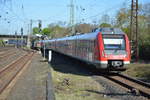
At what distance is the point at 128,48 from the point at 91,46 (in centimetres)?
252

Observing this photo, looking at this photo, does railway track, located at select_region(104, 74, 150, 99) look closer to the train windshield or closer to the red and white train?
the red and white train

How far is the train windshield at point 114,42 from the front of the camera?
20.4 meters

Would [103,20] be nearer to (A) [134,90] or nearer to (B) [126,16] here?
(B) [126,16]

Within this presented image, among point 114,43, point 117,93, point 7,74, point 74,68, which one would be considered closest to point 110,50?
point 114,43

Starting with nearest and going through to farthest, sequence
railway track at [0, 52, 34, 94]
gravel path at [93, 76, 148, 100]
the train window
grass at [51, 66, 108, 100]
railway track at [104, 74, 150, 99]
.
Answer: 1. grass at [51, 66, 108, 100]
2. gravel path at [93, 76, 148, 100]
3. railway track at [104, 74, 150, 99]
4. railway track at [0, 52, 34, 94]
5. the train window

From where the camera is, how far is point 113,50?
20203 mm

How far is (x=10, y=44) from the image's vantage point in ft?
521

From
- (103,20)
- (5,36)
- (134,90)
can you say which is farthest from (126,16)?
(5,36)

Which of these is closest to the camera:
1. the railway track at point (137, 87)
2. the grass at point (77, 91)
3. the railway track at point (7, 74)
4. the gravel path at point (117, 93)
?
the grass at point (77, 91)

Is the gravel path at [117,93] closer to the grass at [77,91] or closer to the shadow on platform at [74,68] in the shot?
the grass at [77,91]

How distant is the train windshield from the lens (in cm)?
2038

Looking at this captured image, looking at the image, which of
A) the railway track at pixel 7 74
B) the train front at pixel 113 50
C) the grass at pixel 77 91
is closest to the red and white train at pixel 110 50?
the train front at pixel 113 50

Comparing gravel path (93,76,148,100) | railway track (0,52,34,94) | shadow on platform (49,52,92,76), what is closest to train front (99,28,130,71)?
shadow on platform (49,52,92,76)

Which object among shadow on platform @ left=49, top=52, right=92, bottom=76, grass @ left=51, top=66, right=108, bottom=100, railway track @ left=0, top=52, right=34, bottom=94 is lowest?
shadow on platform @ left=49, top=52, right=92, bottom=76
